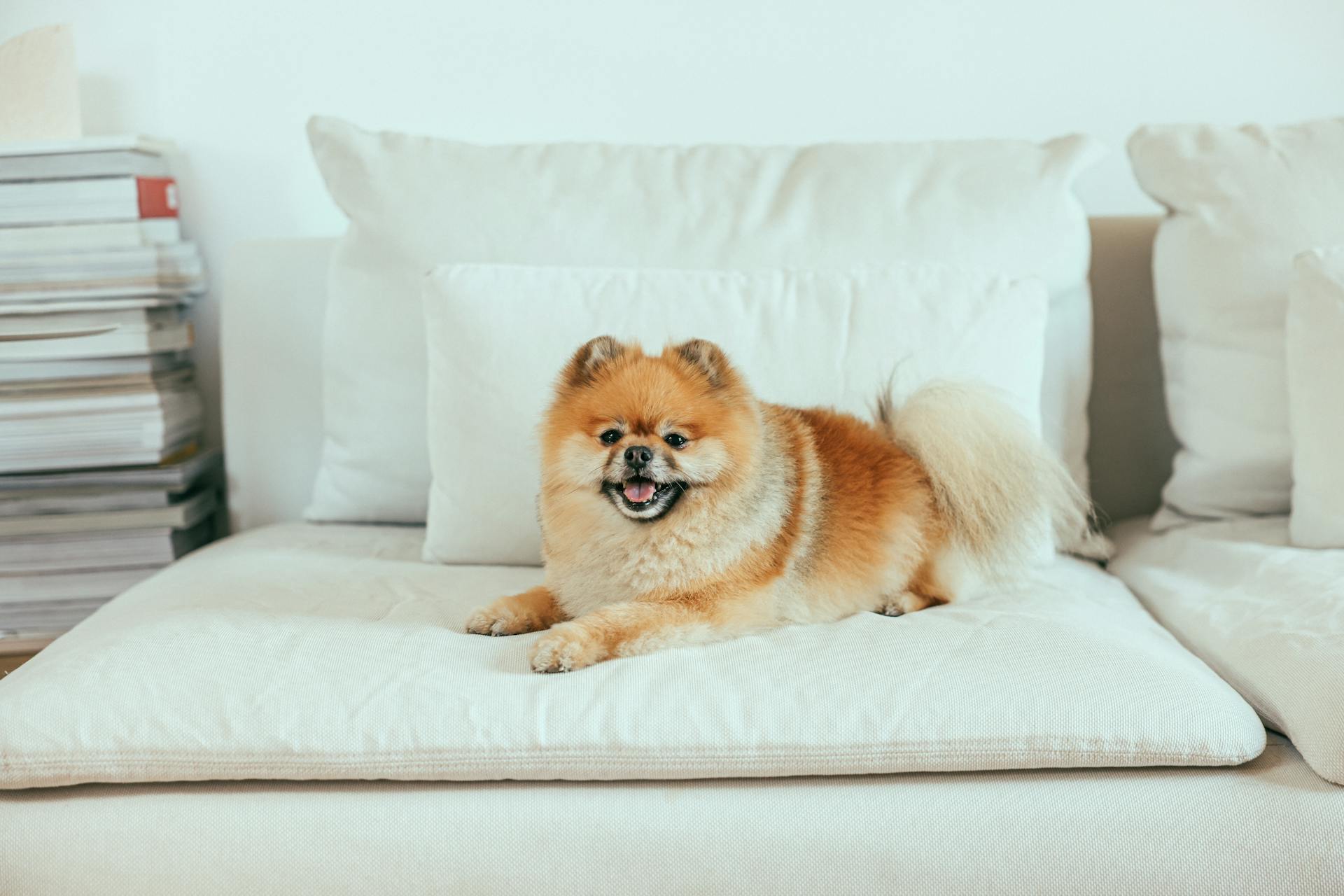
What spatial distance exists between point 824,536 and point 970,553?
0.22 meters

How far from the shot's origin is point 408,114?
7.36 ft

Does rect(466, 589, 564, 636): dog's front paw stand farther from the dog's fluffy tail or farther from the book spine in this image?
the book spine

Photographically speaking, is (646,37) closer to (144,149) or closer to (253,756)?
(144,149)

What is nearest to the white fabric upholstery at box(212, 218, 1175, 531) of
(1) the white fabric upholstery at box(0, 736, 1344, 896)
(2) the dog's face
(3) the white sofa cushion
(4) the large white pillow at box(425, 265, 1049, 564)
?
(4) the large white pillow at box(425, 265, 1049, 564)

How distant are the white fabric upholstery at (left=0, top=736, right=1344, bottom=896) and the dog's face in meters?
0.36

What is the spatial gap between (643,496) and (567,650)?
0.20 m

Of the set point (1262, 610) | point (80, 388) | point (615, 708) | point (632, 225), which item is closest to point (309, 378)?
point (80, 388)

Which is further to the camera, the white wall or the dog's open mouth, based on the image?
the white wall

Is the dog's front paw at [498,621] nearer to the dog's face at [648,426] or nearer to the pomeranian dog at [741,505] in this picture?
the pomeranian dog at [741,505]

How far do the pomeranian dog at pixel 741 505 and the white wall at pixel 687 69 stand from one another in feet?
3.21

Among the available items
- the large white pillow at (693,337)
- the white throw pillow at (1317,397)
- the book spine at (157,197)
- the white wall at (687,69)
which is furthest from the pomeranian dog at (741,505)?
the book spine at (157,197)

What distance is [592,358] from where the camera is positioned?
4.38 feet

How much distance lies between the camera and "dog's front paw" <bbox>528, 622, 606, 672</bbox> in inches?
47.6

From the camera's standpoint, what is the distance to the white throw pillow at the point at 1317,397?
1.57 meters
